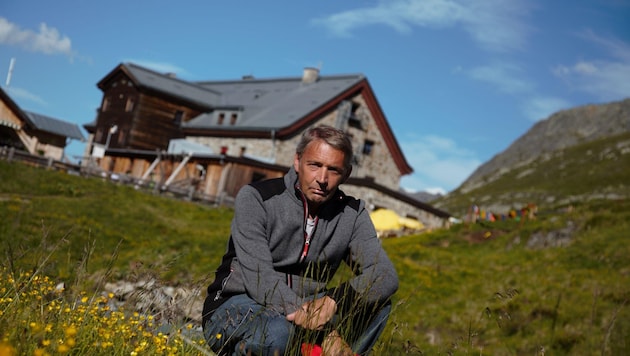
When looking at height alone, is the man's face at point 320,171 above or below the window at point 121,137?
below

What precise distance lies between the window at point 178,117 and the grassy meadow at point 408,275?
624 inches

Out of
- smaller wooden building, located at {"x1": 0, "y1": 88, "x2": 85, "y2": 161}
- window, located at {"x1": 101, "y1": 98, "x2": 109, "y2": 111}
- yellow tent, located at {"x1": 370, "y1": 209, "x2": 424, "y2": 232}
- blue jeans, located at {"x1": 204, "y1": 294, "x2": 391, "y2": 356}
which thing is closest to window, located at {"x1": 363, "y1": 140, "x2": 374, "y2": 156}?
yellow tent, located at {"x1": 370, "y1": 209, "x2": 424, "y2": 232}

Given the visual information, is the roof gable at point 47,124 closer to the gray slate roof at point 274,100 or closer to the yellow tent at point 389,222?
Result: the gray slate roof at point 274,100

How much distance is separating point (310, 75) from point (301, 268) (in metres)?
36.2

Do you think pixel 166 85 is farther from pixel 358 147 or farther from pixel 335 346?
pixel 335 346

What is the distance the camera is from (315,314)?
306cm

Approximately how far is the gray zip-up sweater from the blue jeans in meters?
0.07

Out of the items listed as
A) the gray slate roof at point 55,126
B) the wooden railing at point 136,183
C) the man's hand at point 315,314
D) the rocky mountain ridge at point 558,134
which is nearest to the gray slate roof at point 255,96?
the wooden railing at point 136,183

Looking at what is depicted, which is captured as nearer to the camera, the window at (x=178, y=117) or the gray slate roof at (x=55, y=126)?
the window at (x=178, y=117)

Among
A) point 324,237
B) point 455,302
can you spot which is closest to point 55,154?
point 455,302

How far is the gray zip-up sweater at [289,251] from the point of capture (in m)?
3.24

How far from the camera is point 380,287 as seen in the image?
3.28 meters

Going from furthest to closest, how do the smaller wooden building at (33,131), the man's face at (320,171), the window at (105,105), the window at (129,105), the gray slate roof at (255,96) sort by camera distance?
the window at (105,105) < the window at (129,105) < the smaller wooden building at (33,131) < the gray slate roof at (255,96) < the man's face at (320,171)

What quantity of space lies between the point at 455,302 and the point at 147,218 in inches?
441
